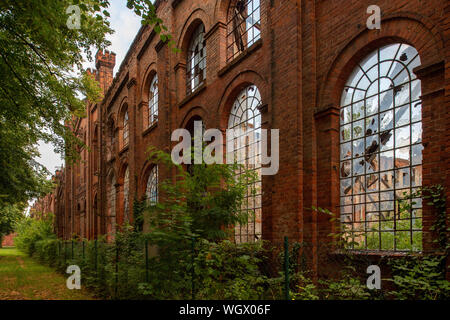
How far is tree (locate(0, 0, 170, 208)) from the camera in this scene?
6.39 m

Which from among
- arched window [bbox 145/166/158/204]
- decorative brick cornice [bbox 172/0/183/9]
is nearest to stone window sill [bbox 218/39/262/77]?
decorative brick cornice [bbox 172/0/183/9]

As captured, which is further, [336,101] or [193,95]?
[193,95]

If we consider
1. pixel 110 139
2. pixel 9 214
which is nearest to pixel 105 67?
pixel 110 139

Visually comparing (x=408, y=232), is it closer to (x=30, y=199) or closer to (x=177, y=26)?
(x=177, y=26)

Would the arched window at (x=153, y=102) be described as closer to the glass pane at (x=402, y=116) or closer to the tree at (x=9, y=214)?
the tree at (x=9, y=214)

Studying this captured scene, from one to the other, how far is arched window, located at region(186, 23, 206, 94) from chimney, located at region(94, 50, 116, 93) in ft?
43.5

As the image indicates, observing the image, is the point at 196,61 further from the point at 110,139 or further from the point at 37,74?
the point at 110,139

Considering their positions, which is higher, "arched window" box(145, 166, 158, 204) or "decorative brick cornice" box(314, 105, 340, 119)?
"decorative brick cornice" box(314, 105, 340, 119)

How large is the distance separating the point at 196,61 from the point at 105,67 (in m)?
14.6

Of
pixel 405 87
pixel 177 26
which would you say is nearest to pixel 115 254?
pixel 405 87

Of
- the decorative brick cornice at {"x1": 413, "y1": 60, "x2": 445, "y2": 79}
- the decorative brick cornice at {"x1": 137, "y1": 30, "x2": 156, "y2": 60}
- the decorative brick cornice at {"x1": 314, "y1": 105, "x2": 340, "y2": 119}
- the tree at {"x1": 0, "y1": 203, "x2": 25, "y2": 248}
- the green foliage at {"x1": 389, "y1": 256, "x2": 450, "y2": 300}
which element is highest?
the decorative brick cornice at {"x1": 137, "y1": 30, "x2": 156, "y2": 60}

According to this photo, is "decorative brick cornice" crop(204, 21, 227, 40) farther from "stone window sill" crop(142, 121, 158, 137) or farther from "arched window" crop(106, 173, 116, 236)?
"arched window" crop(106, 173, 116, 236)

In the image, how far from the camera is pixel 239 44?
30.9ft

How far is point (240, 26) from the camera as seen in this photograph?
9328 millimetres
